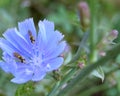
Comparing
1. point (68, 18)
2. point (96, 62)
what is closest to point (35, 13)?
point (68, 18)

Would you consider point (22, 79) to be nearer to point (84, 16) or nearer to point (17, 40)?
point (17, 40)

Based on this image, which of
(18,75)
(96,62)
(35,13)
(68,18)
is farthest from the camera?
(35,13)

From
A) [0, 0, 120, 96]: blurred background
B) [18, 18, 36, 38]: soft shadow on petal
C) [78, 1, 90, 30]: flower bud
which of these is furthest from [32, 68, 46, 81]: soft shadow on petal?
[0, 0, 120, 96]: blurred background

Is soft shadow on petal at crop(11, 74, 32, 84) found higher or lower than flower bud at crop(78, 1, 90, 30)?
lower

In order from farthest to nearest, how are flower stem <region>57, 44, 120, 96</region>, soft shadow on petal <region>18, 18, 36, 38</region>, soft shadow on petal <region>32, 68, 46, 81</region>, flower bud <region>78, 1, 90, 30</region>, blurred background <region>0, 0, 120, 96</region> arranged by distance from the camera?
blurred background <region>0, 0, 120, 96</region>, flower bud <region>78, 1, 90, 30</region>, soft shadow on petal <region>18, 18, 36, 38</region>, soft shadow on petal <region>32, 68, 46, 81</region>, flower stem <region>57, 44, 120, 96</region>

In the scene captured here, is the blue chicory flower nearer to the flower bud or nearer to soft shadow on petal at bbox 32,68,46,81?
soft shadow on petal at bbox 32,68,46,81

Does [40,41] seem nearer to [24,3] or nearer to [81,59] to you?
[81,59]

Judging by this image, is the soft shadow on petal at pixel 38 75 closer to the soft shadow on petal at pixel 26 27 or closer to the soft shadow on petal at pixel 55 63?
the soft shadow on petal at pixel 55 63
